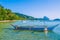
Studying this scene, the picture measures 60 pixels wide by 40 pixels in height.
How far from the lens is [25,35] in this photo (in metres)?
3.76

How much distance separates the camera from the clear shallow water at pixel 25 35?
12.2 feet

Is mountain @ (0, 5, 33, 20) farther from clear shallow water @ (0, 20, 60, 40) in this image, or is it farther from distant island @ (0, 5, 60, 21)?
clear shallow water @ (0, 20, 60, 40)

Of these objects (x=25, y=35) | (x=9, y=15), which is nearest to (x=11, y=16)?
(x=9, y=15)

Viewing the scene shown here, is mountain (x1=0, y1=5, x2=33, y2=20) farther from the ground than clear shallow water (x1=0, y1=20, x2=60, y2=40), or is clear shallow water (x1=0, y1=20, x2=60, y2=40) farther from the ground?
mountain (x1=0, y1=5, x2=33, y2=20)

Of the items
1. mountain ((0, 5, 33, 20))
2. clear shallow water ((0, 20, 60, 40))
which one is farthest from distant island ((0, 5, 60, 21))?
clear shallow water ((0, 20, 60, 40))

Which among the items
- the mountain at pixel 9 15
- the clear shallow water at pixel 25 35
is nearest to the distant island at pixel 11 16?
the mountain at pixel 9 15

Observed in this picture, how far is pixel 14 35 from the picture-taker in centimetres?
372

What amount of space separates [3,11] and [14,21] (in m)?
0.27

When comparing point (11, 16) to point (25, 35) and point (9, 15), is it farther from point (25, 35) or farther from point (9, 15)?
point (25, 35)

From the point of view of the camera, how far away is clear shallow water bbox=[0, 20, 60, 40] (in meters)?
3.71

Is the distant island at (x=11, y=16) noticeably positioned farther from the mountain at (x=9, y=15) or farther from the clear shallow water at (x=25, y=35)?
the clear shallow water at (x=25, y=35)

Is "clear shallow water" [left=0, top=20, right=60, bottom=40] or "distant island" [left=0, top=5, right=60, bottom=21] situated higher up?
"distant island" [left=0, top=5, right=60, bottom=21]

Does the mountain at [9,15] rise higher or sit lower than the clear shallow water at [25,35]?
higher

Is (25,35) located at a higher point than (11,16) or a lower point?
lower
